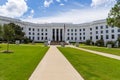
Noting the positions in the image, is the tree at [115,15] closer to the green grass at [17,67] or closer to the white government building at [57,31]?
the green grass at [17,67]

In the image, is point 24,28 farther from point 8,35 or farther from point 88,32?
point 8,35

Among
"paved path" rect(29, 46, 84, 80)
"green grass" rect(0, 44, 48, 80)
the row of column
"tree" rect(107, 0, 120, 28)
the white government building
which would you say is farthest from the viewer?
the row of column

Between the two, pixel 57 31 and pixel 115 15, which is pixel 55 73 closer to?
pixel 115 15

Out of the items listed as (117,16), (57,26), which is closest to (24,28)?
(57,26)

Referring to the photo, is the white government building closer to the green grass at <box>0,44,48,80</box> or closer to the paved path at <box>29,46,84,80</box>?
the green grass at <box>0,44,48,80</box>

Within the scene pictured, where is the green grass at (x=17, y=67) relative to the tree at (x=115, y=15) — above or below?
below

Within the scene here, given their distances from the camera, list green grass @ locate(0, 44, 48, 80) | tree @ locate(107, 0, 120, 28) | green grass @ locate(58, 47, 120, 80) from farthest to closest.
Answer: tree @ locate(107, 0, 120, 28) → green grass @ locate(58, 47, 120, 80) → green grass @ locate(0, 44, 48, 80)

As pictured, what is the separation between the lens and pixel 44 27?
427 ft

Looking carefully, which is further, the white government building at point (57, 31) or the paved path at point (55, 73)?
the white government building at point (57, 31)

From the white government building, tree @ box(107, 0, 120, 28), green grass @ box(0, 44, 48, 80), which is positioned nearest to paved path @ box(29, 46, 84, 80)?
green grass @ box(0, 44, 48, 80)

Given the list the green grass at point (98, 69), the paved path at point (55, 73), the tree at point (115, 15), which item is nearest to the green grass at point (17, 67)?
the paved path at point (55, 73)

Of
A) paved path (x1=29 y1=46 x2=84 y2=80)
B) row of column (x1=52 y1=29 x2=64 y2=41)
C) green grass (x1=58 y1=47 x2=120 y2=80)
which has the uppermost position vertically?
row of column (x1=52 y1=29 x2=64 y2=41)

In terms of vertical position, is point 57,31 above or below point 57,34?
above

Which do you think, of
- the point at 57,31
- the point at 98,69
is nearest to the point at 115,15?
the point at 98,69
